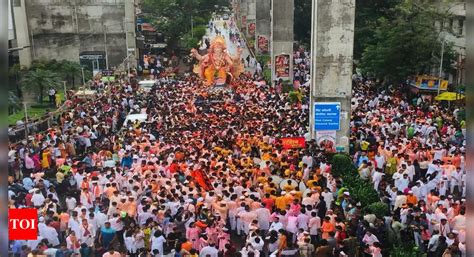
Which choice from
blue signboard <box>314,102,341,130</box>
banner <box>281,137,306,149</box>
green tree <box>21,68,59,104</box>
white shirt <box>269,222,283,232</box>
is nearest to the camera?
white shirt <box>269,222,283,232</box>

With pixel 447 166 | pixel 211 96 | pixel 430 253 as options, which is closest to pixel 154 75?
pixel 211 96

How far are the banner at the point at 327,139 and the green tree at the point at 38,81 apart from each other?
61.8ft

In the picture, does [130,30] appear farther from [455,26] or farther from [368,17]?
[455,26]

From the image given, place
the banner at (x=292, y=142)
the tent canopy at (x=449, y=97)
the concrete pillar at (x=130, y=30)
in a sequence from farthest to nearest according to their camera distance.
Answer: the concrete pillar at (x=130, y=30) → the tent canopy at (x=449, y=97) → the banner at (x=292, y=142)

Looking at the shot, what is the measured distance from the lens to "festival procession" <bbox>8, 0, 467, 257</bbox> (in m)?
11.1

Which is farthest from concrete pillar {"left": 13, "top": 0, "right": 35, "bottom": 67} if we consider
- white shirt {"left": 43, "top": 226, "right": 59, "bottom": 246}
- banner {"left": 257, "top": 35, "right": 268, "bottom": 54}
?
white shirt {"left": 43, "top": 226, "right": 59, "bottom": 246}

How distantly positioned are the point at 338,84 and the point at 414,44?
11.7m

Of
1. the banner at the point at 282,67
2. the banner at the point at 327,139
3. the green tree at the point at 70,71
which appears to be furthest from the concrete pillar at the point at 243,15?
the banner at the point at 327,139

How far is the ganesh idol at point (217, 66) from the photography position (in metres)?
32.6

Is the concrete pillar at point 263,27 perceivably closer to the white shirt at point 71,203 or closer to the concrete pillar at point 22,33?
the concrete pillar at point 22,33

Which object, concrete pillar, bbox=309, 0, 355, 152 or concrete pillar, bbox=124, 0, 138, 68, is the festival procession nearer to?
concrete pillar, bbox=309, 0, 355, 152

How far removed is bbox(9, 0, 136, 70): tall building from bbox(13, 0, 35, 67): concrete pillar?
54 centimetres

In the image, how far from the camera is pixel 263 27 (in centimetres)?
4900

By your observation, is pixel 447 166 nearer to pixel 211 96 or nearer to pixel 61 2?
pixel 211 96
